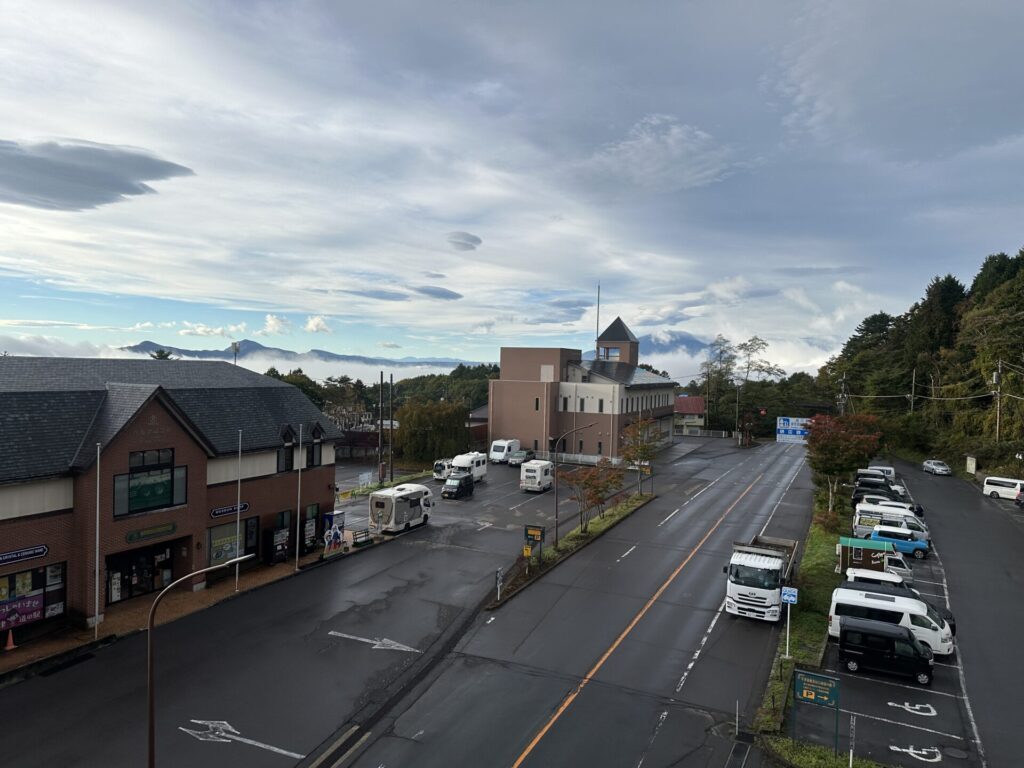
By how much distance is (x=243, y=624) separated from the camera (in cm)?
2312

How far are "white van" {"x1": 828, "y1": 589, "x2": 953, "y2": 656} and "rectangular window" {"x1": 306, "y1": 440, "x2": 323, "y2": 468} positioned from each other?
2522 cm

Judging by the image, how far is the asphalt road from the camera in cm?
1555

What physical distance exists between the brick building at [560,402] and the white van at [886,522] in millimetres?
30105

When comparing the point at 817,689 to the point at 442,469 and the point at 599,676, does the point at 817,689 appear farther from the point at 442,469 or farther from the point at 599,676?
the point at 442,469

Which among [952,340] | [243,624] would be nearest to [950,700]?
[243,624]

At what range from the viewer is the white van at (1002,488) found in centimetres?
4791

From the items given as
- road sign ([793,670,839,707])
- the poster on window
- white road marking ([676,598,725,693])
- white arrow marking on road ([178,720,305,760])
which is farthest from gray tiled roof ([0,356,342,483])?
road sign ([793,670,839,707])

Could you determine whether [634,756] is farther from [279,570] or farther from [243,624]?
[279,570]

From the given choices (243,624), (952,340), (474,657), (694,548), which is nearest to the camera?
(474,657)

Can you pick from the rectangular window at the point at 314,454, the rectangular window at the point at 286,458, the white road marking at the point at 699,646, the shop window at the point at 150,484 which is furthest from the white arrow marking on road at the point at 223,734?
the rectangular window at the point at 314,454

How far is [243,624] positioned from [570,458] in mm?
47656

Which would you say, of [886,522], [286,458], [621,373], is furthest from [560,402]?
[286,458]

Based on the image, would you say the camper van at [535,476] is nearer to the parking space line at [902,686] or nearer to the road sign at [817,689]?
the parking space line at [902,686]

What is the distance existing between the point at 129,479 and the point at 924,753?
89.1ft
